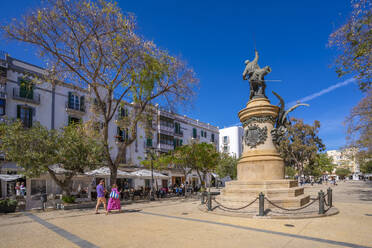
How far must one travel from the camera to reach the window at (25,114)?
22828mm

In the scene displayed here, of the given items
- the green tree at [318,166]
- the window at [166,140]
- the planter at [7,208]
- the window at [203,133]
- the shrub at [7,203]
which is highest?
the window at [203,133]

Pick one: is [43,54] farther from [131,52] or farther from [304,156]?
[304,156]

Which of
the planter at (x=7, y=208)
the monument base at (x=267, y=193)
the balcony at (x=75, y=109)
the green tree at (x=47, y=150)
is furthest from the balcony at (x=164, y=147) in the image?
the monument base at (x=267, y=193)

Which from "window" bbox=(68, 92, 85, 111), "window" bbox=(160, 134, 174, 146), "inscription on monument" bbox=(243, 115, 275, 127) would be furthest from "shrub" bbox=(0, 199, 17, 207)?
"window" bbox=(160, 134, 174, 146)

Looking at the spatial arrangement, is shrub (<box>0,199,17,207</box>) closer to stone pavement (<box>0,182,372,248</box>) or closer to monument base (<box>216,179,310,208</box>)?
stone pavement (<box>0,182,372,248</box>)

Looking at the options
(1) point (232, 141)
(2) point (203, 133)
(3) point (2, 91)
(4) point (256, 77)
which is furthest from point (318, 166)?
(3) point (2, 91)

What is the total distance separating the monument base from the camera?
10.2 m

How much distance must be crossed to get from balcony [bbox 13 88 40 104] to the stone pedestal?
64.9 feet

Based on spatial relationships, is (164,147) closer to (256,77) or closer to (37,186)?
(37,186)

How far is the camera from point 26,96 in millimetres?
23109

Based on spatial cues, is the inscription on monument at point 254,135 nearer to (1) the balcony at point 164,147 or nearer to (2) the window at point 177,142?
(1) the balcony at point 164,147

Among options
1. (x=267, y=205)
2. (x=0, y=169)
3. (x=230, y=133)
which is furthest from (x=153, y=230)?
(x=230, y=133)

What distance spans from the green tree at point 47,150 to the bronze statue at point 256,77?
10.6 m

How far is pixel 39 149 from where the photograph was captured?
14.9 m
